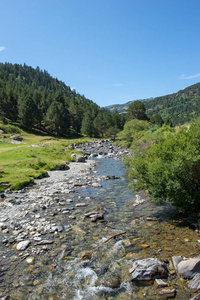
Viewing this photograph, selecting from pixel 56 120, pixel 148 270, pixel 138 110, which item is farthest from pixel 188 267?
pixel 138 110

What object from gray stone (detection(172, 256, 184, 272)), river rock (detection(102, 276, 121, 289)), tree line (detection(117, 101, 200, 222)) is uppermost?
tree line (detection(117, 101, 200, 222))

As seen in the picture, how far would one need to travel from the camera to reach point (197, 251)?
8.61m

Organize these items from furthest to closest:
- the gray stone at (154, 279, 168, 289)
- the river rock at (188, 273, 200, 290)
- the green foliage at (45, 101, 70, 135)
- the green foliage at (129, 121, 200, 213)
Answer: the green foliage at (45, 101, 70, 135)
the green foliage at (129, 121, 200, 213)
the gray stone at (154, 279, 168, 289)
the river rock at (188, 273, 200, 290)

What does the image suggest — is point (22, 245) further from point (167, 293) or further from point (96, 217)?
point (167, 293)

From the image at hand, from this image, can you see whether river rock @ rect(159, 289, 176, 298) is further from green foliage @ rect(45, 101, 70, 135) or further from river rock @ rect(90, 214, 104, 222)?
green foliage @ rect(45, 101, 70, 135)

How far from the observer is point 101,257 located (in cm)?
884

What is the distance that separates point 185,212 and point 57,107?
92583 mm

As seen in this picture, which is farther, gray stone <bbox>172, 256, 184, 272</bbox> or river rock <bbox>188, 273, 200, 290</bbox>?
gray stone <bbox>172, 256, 184, 272</bbox>

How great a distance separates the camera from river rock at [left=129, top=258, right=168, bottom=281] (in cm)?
723

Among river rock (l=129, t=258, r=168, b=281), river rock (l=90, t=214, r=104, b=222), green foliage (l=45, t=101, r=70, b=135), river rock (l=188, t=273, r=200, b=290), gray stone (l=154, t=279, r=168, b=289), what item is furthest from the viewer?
green foliage (l=45, t=101, r=70, b=135)

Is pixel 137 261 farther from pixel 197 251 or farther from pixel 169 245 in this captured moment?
pixel 197 251

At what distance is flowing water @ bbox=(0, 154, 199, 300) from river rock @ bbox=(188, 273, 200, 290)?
235mm

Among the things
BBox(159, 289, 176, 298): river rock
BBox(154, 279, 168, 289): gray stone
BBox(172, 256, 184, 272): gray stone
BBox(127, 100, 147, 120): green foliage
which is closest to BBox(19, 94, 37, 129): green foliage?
BBox(127, 100, 147, 120): green foliage

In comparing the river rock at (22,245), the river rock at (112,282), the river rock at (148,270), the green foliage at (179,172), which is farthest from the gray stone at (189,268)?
the river rock at (22,245)
